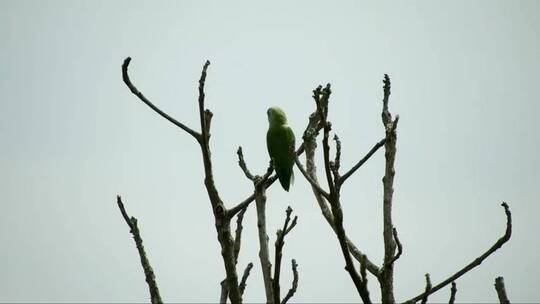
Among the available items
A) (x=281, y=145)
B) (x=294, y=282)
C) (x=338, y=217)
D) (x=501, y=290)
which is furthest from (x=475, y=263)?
(x=281, y=145)

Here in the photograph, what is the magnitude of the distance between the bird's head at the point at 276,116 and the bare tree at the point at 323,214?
0.50 m

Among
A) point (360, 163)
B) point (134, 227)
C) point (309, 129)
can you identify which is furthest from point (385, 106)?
point (134, 227)

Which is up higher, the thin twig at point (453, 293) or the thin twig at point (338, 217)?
the thin twig at point (338, 217)

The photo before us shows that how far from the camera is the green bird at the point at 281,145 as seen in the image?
4.31 m

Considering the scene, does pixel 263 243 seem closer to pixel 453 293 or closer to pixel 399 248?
pixel 399 248

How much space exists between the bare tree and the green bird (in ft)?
1.41

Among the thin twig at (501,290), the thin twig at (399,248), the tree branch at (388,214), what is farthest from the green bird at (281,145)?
the thin twig at (501,290)

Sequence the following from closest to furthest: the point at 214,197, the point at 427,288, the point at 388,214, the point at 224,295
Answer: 1. the point at 427,288
2. the point at 214,197
3. the point at 388,214
4. the point at 224,295

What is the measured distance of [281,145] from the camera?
14.3 ft

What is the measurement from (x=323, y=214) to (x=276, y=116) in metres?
1.20

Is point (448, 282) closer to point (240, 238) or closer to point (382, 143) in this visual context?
point (382, 143)

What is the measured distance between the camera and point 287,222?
10.2 feet

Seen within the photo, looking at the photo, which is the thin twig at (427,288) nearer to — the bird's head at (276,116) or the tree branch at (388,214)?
the tree branch at (388,214)

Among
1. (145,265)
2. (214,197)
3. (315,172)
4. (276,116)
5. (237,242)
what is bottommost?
(145,265)
